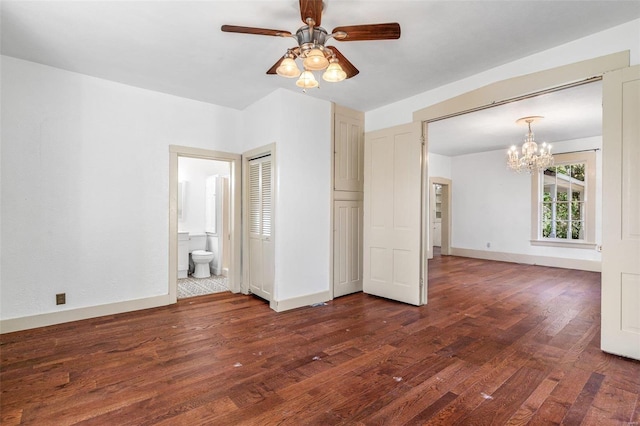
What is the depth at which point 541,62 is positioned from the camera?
2.89 m

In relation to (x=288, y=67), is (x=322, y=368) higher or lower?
lower

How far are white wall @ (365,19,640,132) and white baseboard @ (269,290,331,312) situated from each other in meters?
2.58

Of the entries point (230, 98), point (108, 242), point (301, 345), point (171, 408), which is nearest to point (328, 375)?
point (301, 345)

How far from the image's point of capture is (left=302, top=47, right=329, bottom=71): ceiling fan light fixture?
2057 millimetres

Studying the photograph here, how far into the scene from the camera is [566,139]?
6688 millimetres

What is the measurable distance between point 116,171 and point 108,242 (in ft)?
2.78

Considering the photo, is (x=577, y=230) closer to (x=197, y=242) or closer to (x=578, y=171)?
(x=578, y=171)

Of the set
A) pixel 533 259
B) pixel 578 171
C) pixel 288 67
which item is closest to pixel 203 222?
pixel 288 67

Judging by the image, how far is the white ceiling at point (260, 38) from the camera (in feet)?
7.52

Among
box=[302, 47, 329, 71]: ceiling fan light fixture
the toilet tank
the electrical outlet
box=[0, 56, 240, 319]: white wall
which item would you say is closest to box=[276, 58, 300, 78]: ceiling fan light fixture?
box=[302, 47, 329, 71]: ceiling fan light fixture

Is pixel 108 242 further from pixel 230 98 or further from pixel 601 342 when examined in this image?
pixel 601 342

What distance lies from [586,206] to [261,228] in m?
6.92

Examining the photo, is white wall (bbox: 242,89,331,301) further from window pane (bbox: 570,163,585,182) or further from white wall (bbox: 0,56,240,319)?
window pane (bbox: 570,163,585,182)

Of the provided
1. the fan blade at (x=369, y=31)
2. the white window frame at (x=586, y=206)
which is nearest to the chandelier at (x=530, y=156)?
the white window frame at (x=586, y=206)
